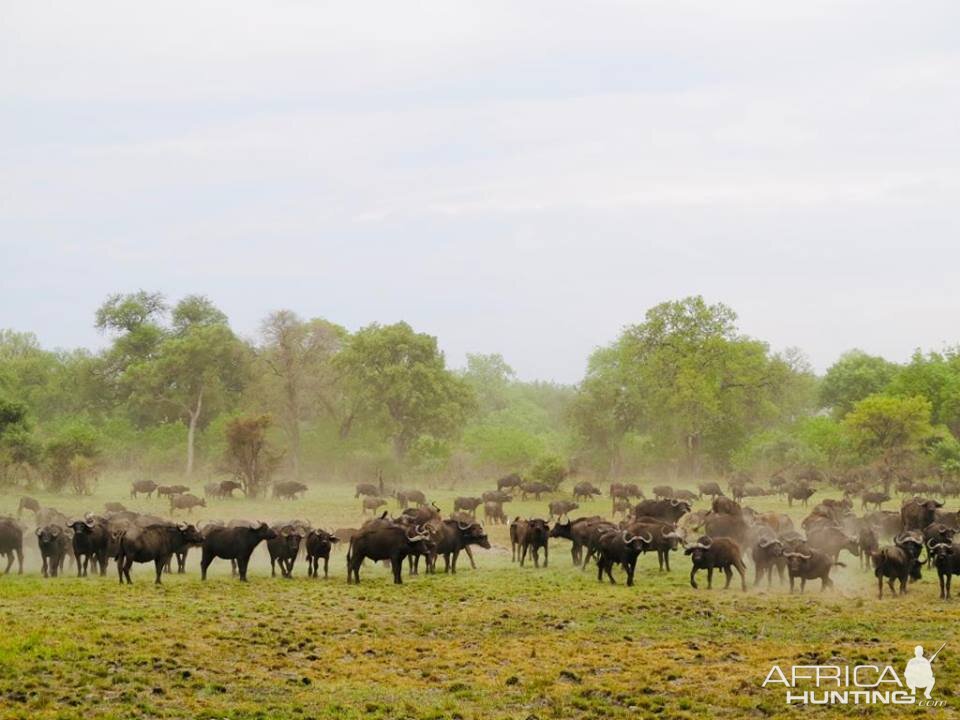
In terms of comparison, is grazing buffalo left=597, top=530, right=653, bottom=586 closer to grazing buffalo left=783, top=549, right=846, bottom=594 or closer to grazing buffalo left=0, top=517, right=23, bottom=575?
grazing buffalo left=783, top=549, right=846, bottom=594

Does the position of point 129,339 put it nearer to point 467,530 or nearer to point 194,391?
point 194,391

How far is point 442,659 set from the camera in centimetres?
2019

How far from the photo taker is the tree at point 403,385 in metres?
81.8

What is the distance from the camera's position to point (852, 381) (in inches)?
3440

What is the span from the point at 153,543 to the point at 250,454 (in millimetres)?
30728

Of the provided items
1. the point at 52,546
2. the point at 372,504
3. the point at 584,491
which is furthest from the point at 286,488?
the point at 52,546

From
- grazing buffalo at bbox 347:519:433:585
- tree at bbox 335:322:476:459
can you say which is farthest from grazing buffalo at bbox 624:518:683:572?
tree at bbox 335:322:476:459

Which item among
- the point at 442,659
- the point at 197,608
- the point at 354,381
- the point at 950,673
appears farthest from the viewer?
the point at 354,381

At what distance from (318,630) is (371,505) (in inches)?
1060

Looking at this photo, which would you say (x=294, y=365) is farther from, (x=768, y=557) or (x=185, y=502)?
(x=768, y=557)

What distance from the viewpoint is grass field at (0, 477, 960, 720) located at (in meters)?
17.2

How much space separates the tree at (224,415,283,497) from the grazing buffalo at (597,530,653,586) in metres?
32.1

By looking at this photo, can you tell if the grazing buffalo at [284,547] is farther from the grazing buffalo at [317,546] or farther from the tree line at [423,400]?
the tree line at [423,400]

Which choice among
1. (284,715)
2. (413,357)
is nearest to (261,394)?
(413,357)
